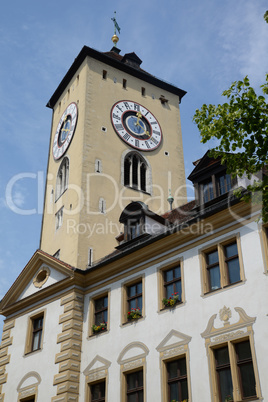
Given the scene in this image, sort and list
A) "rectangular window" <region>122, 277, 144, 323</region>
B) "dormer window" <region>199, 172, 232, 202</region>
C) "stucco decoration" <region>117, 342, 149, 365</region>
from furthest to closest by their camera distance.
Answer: "dormer window" <region>199, 172, 232, 202</region>, "rectangular window" <region>122, 277, 144, 323</region>, "stucco decoration" <region>117, 342, 149, 365</region>

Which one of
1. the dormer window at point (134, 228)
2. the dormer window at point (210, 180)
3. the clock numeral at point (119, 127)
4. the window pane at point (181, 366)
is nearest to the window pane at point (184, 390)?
the window pane at point (181, 366)

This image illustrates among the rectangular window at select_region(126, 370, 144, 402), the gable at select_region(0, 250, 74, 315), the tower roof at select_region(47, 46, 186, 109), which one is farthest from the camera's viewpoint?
the tower roof at select_region(47, 46, 186, 109)

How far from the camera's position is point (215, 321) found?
20609mm

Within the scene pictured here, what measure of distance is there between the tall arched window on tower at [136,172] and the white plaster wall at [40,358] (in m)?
13.9

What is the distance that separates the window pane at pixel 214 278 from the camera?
21.6 m

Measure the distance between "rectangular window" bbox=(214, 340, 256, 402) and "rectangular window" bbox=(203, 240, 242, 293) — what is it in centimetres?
246

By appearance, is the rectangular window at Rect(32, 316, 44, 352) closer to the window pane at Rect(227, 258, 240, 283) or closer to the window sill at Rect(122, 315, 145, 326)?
the window sill at Rect(122, 315, 145, 326)

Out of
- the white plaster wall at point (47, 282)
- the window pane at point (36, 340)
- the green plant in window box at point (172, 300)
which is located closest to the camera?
the green plant in window box at point (172, 300)

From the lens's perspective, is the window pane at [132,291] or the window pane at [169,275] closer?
the window pane at [169,275]

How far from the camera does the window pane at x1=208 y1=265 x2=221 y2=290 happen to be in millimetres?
21628

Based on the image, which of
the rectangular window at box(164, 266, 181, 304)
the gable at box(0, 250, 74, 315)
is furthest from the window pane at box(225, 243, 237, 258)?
the gable at box(0, 250, 74, 315)

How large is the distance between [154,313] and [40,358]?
270 inches

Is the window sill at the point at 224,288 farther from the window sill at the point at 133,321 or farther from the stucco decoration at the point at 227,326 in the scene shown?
the window sill at the point at 133,321

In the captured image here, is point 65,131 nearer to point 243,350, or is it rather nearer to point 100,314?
point 100,314
